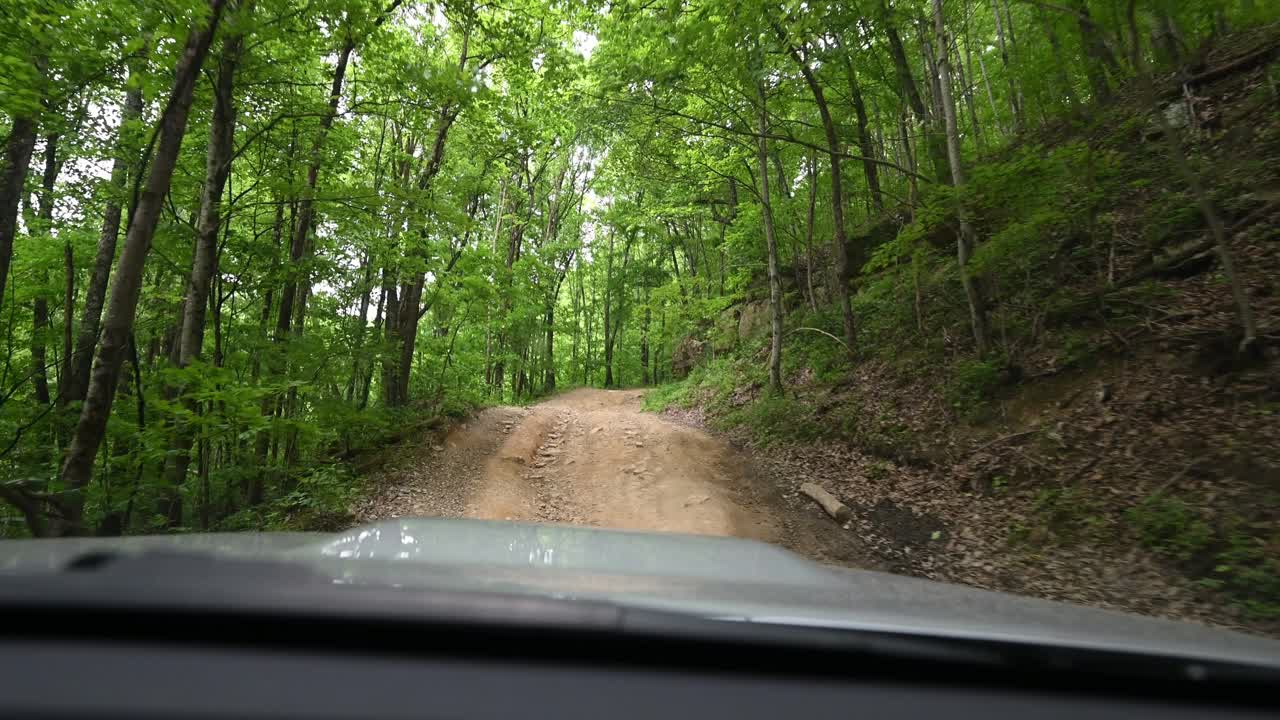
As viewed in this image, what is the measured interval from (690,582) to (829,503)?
254 inches

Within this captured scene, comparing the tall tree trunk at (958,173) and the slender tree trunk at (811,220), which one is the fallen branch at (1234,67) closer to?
the tall tree trunk at (958,173)

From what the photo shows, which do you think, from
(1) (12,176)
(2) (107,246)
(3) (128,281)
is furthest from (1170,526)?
(2) (107,246)

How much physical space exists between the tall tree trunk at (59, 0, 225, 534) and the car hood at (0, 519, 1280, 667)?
3870mm

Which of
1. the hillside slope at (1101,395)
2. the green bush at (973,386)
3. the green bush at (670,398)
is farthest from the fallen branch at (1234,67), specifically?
the green bush at (670,398)

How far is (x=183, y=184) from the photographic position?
766 centimetres

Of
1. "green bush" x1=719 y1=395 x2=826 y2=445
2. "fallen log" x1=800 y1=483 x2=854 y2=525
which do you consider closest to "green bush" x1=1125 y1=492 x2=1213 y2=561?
"fallen log" x1=800 y1=483 x2=854 y2=525

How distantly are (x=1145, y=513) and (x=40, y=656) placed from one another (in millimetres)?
7405

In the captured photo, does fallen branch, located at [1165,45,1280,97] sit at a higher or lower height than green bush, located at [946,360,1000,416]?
higher

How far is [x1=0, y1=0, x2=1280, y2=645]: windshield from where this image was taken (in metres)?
4.89

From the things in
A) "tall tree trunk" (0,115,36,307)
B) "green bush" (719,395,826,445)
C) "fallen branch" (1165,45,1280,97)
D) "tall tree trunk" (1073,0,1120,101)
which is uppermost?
"tall tree trunk" (1073,0,1120,101)

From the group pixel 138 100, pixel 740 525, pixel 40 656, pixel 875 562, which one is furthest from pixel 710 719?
pixel 138 100

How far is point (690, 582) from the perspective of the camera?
5.43ft

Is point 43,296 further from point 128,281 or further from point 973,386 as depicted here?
point 973,386

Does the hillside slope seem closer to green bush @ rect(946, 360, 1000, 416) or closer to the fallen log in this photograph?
green bush @ rect(946, 360, 1000, 416)
